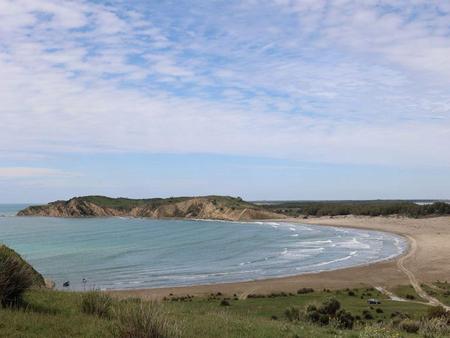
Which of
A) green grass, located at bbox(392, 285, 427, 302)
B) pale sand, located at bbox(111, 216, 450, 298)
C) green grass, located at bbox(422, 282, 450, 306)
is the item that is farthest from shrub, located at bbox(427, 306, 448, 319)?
pale sand, located at bbox(111, 216, 450, 298)

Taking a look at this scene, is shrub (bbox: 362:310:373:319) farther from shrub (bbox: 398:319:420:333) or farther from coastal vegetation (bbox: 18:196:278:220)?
coastal vegetation (bbox: 18:196:278:220)

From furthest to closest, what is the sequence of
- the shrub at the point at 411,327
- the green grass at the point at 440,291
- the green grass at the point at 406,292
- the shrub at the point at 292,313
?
the green grass at the point at 406,292
the green grass at the point at 440,291
the shrub at the point at 292,313
the shrub at the point at 411,327

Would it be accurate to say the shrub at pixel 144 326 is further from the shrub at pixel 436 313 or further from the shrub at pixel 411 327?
the shrub at pixel 436 313

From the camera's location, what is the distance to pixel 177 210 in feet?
598

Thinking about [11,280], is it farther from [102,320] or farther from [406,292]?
[406,292]

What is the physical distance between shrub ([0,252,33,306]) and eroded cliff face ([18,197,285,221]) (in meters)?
157

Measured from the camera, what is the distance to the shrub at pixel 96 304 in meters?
10.1

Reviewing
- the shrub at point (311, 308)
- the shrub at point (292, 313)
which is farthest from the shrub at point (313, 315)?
the shrub at point (292, 313)

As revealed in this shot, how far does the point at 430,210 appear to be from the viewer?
14462cm

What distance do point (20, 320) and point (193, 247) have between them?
222 feet

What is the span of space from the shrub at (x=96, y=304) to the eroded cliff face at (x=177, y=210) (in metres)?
156

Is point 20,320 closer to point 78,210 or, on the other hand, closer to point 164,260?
Result: point 164,260

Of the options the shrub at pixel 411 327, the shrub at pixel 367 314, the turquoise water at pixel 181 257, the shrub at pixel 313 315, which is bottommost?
the turquoise water at pixel 181 257

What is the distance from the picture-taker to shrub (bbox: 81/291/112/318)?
1015cm
